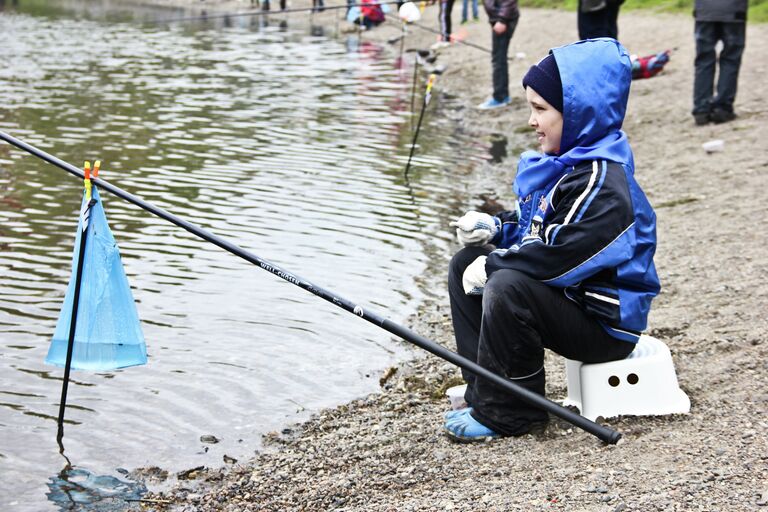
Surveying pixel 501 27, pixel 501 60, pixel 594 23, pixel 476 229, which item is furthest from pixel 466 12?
pixel 476 229

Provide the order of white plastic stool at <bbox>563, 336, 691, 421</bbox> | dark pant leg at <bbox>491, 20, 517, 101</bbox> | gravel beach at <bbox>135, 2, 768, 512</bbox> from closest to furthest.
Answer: gravel beach at <bbox>135, 2, 768, 512</bbox>
white plastic stool at <bbox>563, 336, 691, 421</bbox>
dark pant leg at <bbox>491, 20, 517, 101</bbox>

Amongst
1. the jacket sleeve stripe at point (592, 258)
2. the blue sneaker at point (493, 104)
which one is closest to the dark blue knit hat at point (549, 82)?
the jacket sleeve stripe at point (592, 258)

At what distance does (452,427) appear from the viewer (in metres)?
4.12

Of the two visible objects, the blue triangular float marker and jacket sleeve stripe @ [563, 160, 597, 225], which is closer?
jacket sleeve stripe @ [563, 160, 597, 225]

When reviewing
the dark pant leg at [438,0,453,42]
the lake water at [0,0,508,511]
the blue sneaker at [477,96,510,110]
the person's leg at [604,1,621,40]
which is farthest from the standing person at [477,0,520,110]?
the dark pant leg at [438,0,453,42]

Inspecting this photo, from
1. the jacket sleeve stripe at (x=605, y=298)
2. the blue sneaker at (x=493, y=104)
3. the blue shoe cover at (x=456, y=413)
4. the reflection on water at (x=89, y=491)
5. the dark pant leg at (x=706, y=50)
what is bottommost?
the reflection on water at (x=89, y=491)

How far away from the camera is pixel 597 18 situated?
457 inches

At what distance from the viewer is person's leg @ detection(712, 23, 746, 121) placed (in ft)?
33.1

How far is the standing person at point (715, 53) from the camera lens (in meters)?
9.92

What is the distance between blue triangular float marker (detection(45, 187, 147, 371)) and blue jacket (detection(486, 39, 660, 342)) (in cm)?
163

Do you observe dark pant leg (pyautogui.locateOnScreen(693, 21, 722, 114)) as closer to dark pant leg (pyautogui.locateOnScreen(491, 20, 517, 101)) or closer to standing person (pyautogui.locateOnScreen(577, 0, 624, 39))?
standing person (pyautogui.locateOnScreen(577, 0, 624, 39))

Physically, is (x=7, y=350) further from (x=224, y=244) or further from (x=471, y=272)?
(x=471, y=272)

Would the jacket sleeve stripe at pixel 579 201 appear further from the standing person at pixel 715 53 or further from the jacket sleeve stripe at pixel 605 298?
the standing person at pixel 715 53

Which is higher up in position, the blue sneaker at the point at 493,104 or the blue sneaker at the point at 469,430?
the blue sneaker at the point at 493,104
